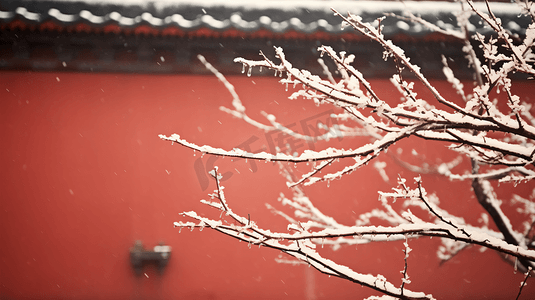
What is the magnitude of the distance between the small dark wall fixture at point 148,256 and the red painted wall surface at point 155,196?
3.2 inches

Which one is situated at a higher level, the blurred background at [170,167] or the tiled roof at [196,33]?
the tiled roof at [196,33]

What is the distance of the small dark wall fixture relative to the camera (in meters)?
3.61

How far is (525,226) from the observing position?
386 centimetres

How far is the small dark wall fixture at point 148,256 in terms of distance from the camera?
3609 mm

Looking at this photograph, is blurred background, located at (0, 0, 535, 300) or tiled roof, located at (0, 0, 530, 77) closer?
tiled roof, located at (0, 0, 530, 77)

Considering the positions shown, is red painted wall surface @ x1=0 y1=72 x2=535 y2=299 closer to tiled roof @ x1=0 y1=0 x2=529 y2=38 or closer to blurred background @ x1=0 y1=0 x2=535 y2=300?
blurred background @ x1=0 y1=0 x2=535 y2=300

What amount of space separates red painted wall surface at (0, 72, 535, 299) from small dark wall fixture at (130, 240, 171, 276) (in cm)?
8

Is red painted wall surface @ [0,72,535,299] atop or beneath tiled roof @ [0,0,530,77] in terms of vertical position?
beneath

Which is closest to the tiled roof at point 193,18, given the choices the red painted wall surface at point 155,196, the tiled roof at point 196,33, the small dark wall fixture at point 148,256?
the tiled roof at point 196,33

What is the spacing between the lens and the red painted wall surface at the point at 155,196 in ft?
12.0

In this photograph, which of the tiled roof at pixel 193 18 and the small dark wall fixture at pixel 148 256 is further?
the small dark wall fixture at pixel 148 256

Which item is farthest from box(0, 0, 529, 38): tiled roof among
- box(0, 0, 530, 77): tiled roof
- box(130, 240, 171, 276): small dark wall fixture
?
box(130, 240, 171, 276): small dark wall fixture

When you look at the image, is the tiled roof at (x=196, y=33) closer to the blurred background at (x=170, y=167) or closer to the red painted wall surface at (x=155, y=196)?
the blurred background at (x=170, y=167)

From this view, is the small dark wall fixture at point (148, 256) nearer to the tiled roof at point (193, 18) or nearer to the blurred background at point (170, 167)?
the blurred background at point (170, 167)
